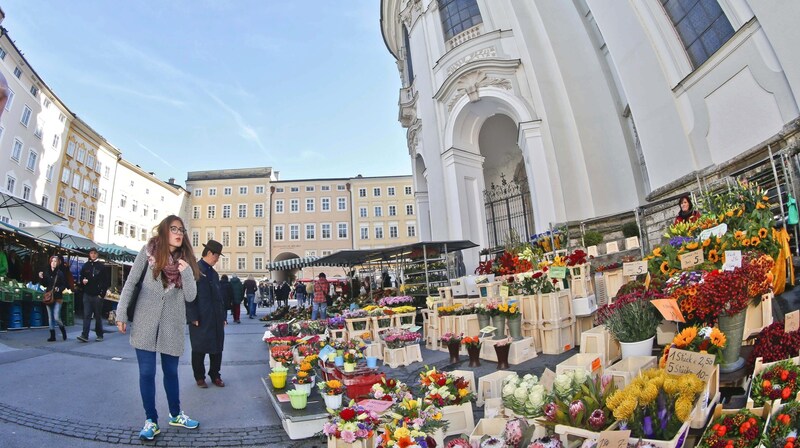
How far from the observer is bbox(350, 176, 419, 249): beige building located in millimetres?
55781

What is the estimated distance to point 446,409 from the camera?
3520 mm

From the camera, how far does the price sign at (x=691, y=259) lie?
4715mm

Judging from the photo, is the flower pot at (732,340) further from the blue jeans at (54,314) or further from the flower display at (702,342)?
the blue jeans at (54,314)

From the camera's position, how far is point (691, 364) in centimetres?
280

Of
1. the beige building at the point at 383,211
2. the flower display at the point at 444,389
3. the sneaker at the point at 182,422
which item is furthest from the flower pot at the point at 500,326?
the beige building at the point at 383,211

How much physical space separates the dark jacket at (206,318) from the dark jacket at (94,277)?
5326 mm

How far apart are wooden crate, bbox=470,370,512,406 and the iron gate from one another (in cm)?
1278

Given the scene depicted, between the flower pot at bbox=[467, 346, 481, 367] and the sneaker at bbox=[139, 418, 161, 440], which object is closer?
the sneaker at bbox=[139, 418, 161, 440]

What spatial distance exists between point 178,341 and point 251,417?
1.17m

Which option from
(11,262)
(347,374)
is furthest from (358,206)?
(347,374)

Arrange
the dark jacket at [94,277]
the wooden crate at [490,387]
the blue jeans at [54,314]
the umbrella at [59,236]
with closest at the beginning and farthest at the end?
the wooden crate at [490,387] → the dark jacket at [94,277] → the blue jeans at [54,314] → the umbrella at [59,236]

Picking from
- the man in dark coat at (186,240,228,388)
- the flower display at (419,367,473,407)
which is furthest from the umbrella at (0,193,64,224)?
the flower display at (419,367,473,407)

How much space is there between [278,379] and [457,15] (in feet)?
53.3

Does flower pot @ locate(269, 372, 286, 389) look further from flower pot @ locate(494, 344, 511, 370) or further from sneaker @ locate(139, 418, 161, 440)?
flower pot @ locate(494, 344, 511, 370)
